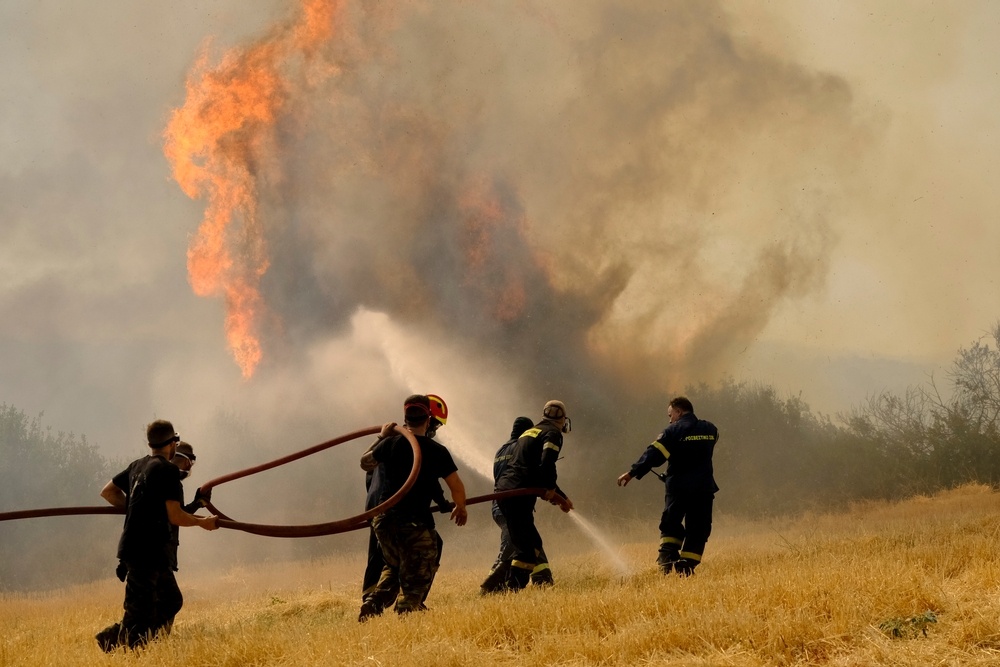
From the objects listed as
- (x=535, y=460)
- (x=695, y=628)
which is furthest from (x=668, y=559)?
(x=695, y=628)

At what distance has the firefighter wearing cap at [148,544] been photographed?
738 cm

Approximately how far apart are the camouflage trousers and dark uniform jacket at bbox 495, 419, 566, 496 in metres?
1.89

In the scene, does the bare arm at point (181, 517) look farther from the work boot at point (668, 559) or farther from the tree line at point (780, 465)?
the tree line at point (780, 465)

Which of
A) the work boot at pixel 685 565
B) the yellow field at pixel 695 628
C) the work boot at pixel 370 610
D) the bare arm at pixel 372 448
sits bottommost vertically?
the yellow field at pixel 695 628

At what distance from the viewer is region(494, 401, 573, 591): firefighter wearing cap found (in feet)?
31.4

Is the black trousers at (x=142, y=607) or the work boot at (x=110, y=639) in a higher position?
the black trousers at (x=142, y=607)

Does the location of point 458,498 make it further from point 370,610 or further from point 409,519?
point 370,610

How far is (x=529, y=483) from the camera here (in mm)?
9898

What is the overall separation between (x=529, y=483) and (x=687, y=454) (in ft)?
5.80

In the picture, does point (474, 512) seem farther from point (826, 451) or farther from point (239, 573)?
point (826, 451)

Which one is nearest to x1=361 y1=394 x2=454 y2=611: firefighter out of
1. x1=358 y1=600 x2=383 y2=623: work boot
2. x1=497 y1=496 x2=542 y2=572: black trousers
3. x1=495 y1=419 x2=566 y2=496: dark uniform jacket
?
x1=358 y1=600 x2=383 y2=623: work boot

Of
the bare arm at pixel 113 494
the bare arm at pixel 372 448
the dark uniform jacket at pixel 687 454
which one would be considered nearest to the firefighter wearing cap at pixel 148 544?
the bare arm at pixel 113 494

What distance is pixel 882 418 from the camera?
25.4 metres

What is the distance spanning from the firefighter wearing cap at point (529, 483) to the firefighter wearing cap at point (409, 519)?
153 cm
